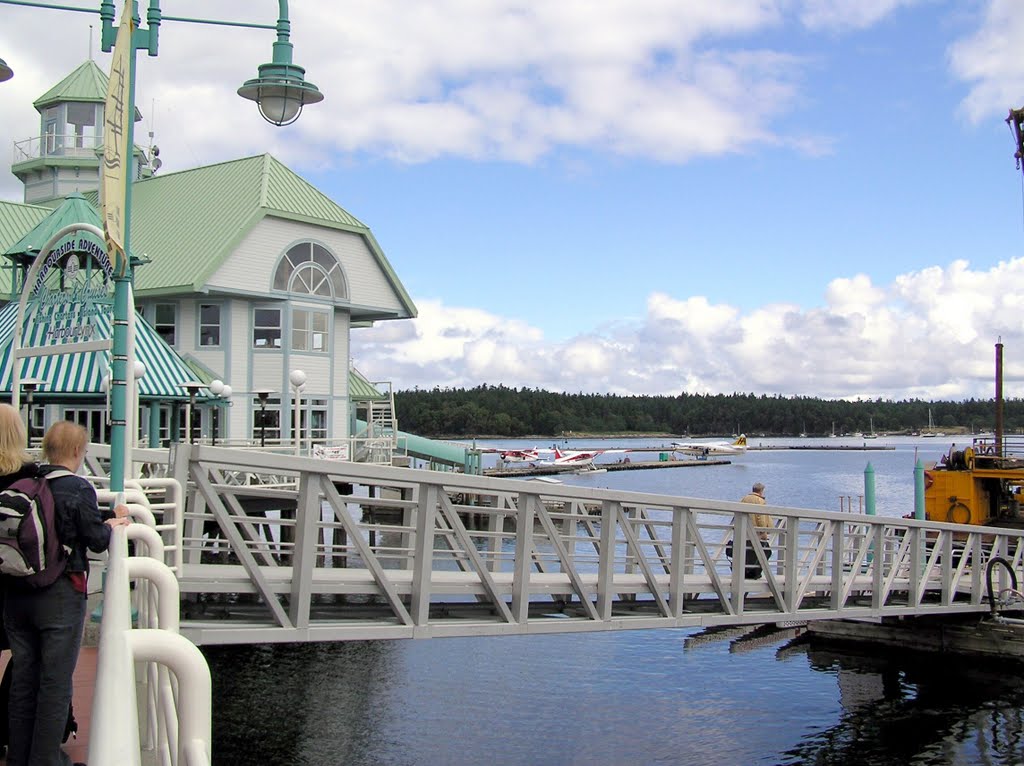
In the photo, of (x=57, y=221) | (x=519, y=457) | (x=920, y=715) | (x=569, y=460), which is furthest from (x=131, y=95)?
(x=519, y=457)

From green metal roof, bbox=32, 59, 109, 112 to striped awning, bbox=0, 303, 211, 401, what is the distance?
698 inches

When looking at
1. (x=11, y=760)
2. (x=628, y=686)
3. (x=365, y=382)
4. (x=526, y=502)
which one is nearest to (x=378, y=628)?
(x=526, y=502)

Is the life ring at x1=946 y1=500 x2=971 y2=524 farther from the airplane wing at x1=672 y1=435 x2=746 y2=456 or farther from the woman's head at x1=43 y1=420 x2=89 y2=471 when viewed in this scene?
the airplane wing at x1=672 y1=435 x2=746 y2=456

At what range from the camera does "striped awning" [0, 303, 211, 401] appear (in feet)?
88.0

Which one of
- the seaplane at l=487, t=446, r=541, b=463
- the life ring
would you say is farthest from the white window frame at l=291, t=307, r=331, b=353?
the seaplane at l=487, t=446, r=541, b=463

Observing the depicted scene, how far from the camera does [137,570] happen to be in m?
4.02

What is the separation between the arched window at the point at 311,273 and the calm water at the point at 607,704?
1662 centimetres

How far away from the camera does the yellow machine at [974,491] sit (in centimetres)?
2672

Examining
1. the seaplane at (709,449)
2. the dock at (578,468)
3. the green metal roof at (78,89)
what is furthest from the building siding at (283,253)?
the seaplane at (709,449)

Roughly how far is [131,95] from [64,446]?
14.2 ft

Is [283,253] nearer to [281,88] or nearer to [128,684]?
[281,88]

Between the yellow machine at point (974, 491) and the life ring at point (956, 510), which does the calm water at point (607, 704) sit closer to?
the life ring at point (956, 510)

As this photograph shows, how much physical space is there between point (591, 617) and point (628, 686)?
7.60 metres

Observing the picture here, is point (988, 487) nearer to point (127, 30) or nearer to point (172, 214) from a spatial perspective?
point (127, 30)
